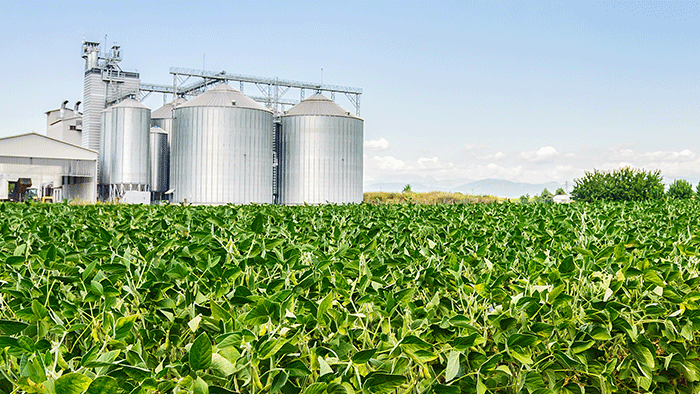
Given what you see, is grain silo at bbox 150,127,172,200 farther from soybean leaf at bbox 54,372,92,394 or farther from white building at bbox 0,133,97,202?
soybean leaf at bbox 54,372,92,394

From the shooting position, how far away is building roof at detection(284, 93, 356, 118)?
33984mm

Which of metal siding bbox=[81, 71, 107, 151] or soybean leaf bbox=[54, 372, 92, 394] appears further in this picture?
metal siding bbox=[81, 71, 107, 151]

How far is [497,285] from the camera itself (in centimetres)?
210

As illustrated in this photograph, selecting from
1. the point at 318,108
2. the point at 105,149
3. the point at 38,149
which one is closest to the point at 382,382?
the point at 318,108

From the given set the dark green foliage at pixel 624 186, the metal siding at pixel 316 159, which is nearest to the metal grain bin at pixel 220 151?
the metal siding at pixel 316 159

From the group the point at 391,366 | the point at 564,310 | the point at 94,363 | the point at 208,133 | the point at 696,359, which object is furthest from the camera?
the point at 208,133

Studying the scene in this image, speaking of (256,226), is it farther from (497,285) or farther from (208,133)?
(208,133)

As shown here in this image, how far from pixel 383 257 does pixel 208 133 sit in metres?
30.6

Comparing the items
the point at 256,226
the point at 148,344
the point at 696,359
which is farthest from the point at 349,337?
the point at 696,359

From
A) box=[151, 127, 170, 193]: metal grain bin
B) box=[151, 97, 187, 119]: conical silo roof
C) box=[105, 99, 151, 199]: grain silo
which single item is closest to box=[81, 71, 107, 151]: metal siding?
box=[151, 97, 187, 119]: conical silo roof

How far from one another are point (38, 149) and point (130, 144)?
6.06 metres

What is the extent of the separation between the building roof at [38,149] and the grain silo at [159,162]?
3.66m

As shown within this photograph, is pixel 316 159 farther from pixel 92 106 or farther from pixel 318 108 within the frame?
pixel 92 106

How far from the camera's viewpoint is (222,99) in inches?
1276
